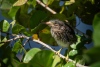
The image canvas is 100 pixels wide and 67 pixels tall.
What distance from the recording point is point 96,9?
0.88 meters

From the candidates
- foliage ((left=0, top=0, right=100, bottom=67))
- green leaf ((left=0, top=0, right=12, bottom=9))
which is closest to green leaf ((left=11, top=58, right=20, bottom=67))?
foliage ((left=0, top=0, right=100, bottom=67))

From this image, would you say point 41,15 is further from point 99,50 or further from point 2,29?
point 99,50

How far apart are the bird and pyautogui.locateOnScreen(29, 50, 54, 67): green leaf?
201 mm

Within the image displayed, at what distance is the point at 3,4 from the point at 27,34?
0.50 ft

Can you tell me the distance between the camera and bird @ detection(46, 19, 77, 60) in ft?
2.86

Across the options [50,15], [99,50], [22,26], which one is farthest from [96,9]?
[99,50]

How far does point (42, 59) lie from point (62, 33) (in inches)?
13.0

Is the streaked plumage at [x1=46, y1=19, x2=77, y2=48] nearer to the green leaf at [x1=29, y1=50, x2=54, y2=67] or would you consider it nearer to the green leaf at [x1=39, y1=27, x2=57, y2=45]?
the green leaf at [x1=39, y1=27, x2=57, y2=45]

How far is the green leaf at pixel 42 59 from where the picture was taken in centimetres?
64

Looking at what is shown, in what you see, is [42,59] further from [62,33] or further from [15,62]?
[62,33]

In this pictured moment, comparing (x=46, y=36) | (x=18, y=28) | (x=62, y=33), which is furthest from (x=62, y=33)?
(x=18, y=28)

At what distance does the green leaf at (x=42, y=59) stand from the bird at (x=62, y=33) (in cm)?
20

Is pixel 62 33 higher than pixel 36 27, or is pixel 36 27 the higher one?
pixel 36 27

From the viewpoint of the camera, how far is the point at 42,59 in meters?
0.65
